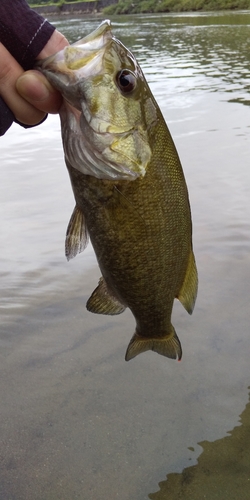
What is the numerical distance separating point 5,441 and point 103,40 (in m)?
2.53

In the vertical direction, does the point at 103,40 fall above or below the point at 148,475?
Answer: above

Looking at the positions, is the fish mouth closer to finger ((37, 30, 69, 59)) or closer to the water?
finger ((37, 30, 69, 59))

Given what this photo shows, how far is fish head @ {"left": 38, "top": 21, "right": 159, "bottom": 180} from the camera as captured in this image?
210 centimetres

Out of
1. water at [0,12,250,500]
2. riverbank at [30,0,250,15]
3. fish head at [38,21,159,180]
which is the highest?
fish head at [38,21,159,180]

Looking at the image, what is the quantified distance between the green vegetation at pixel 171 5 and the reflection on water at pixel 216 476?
58205 millimetres

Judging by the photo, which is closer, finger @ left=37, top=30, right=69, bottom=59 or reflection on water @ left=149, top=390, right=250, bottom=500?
finger @ left=37, top=30, right=69, bottom=59

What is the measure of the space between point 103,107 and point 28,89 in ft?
1.11

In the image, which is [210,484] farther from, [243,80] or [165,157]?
[243,80]

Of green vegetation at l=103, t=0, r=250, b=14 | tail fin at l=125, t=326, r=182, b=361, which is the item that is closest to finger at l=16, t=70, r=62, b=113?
tail fin at l=125, t=326, r=182, b=361

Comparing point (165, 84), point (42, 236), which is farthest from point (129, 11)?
point (42, 236)

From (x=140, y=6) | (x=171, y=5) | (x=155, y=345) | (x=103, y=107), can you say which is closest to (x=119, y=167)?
(x=103, y=107)

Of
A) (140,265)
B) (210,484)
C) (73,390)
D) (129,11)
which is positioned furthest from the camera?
(129,11)

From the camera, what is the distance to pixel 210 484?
10.2ft

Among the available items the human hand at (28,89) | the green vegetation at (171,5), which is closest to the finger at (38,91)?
the human hand at (28,89)
